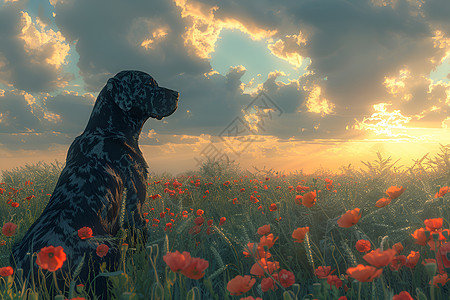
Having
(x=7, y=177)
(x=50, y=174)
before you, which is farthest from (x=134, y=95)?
(x=7, y=177)

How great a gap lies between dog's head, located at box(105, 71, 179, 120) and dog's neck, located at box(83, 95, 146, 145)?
0.32ft

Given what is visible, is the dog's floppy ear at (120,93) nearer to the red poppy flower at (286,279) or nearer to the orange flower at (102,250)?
the orange flower at (102,250)

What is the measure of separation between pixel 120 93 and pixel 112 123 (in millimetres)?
444

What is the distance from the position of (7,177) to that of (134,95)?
906 centimetres

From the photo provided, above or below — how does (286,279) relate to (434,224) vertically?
below

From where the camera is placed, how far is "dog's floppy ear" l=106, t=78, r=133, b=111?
13.5 feet

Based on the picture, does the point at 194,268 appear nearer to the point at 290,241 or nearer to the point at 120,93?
the point at 290,241

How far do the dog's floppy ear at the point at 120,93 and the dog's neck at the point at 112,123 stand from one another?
0.29ft

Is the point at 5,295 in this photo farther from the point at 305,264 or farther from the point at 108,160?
the point at 305,264

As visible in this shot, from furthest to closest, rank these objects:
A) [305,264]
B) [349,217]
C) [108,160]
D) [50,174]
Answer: [50,174] → [108,160] → [305,264] → [349,217]

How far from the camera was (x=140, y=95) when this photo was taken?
14.0 ft

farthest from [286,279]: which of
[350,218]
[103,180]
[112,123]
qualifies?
[112,123]

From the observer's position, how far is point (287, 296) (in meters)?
1.32

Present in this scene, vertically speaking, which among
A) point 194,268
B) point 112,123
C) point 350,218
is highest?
point 112,123
